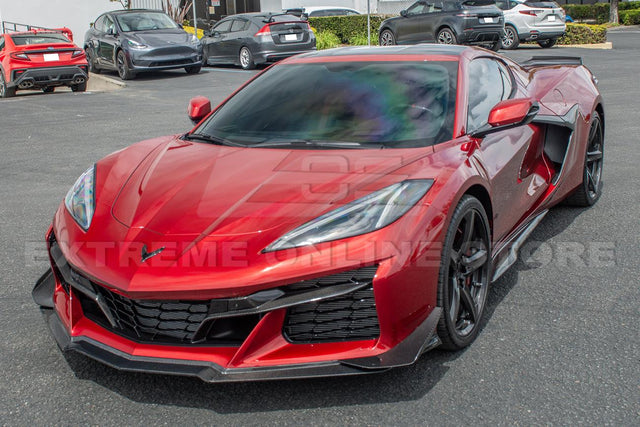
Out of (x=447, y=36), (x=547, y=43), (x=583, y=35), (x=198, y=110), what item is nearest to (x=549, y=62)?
(x=198, y=110)

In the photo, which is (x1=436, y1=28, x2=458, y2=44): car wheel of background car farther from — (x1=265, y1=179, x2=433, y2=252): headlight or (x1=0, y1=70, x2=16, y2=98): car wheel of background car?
(x1=265, y1=179, x2=433, y2=252): headlight

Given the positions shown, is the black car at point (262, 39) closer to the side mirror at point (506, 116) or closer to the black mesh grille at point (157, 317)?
the side mirror at point (506, 116)

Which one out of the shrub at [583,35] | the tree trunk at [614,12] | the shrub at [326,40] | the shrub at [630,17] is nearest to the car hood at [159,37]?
the shrub at [326,40]

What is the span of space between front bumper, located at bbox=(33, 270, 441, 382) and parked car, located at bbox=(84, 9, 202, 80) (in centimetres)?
1540

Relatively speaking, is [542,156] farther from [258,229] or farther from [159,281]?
[159,281]

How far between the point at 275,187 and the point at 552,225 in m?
2.83

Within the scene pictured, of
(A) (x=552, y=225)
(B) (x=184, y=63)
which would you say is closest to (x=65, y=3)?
(B) (x=184, y=63)

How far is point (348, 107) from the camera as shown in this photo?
4.04 m

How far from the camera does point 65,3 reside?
27.8 metres

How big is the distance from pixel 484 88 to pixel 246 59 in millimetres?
15512

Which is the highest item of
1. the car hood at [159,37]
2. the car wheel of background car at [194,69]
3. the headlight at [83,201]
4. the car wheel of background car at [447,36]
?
the car hood at [159,37]

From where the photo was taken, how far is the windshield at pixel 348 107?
150 inches

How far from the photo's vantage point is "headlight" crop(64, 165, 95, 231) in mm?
3414

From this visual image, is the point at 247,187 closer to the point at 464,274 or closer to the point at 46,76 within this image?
the point at 464,274
